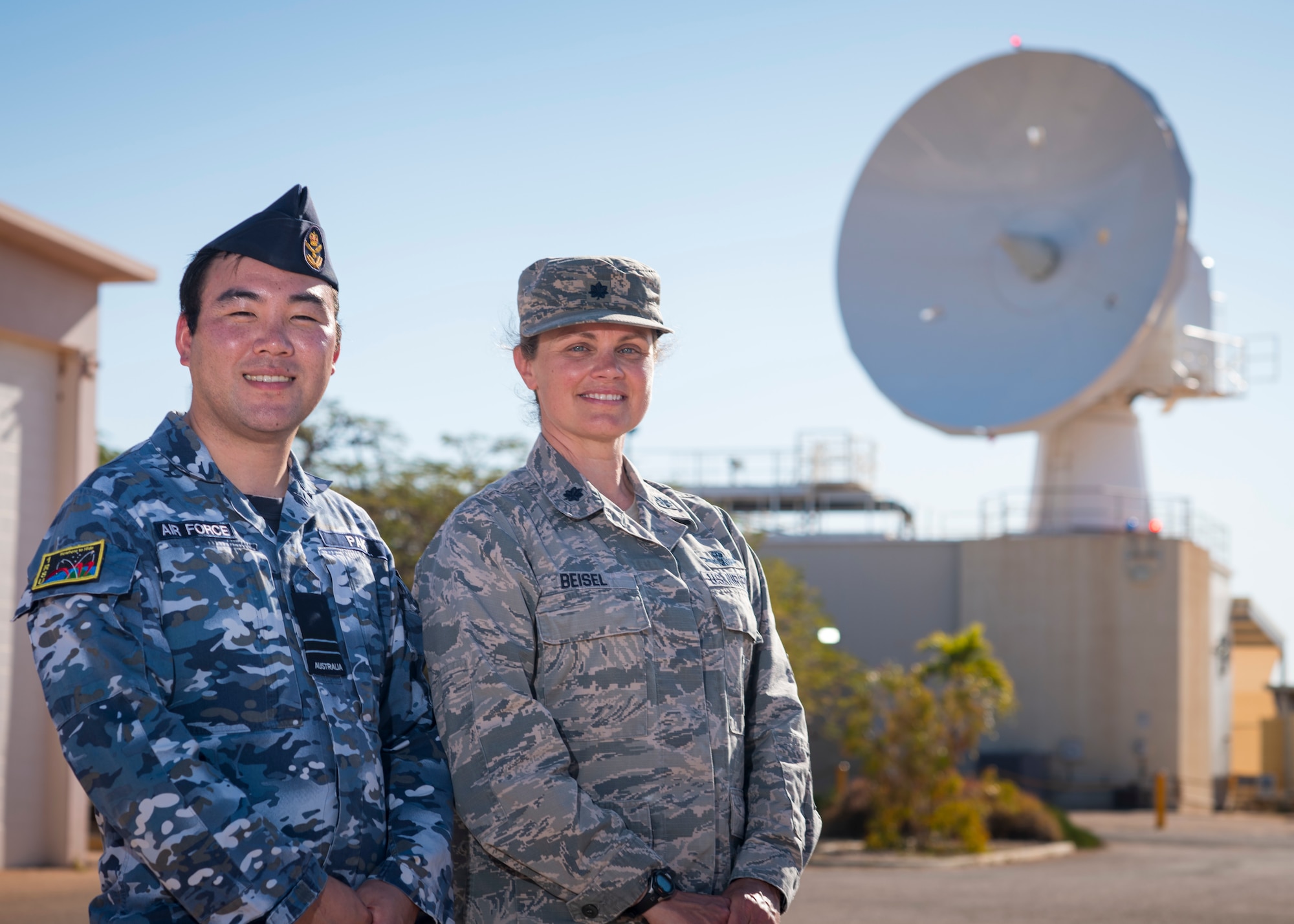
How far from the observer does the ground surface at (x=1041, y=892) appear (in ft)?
36.5

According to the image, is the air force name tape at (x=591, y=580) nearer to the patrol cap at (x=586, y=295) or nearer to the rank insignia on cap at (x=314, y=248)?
the patrol cap at (x=586, y=295)

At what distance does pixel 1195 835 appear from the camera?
22062 mm

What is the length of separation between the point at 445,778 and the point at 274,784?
49 cm

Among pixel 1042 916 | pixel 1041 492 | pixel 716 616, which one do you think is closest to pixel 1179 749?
pixel 1041 492

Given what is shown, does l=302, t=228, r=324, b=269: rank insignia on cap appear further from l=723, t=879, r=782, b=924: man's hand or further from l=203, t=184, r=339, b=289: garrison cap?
l=723, t=879, r=782, b=924: man's hand

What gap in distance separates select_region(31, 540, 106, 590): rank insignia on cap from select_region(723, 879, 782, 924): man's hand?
1.61 metres

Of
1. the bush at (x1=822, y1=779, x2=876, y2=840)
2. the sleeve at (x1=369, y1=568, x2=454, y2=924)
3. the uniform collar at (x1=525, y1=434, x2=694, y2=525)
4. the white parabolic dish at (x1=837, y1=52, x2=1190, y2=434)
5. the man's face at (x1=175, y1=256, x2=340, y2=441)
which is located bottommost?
the bush at (x1=822, y1=779, x2=876, y2=840)

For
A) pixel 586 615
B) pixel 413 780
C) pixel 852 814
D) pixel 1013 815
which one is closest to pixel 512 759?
pixel 413 780

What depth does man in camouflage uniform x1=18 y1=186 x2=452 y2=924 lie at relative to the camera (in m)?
2.66

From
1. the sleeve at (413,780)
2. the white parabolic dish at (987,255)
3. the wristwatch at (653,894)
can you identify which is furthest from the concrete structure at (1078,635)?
the sleeve at (413,780)

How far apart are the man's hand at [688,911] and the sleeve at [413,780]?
0.47m

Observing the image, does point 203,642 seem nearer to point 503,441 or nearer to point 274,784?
point 274,784

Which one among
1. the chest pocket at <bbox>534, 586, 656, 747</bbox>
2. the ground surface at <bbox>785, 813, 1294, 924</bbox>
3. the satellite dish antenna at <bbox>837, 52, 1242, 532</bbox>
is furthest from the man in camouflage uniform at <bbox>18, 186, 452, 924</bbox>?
the satellite dish antenna at <bbox>837, 52, 1242, 532</bbox>

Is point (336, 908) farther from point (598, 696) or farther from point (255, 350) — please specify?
point (255, 350)
